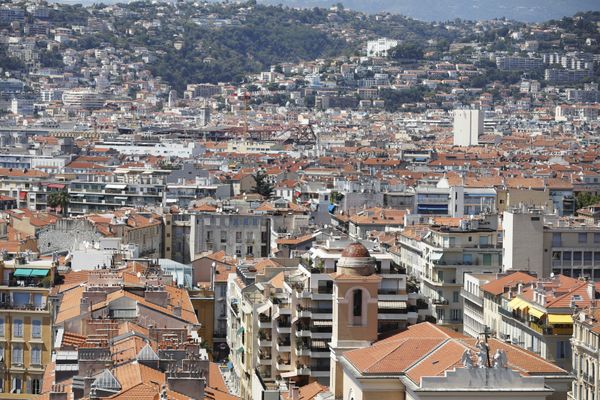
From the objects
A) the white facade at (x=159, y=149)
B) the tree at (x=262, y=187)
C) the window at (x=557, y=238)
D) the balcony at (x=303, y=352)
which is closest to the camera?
the balcony at (x=303, y=352)

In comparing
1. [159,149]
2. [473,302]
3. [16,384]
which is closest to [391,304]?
[16,384]

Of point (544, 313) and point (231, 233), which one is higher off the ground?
point (544, 313)

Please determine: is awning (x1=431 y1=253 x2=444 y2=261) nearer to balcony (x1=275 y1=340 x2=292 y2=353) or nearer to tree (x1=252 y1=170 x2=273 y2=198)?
balcony (x1=275 y1=340 x2=292 y2=353)

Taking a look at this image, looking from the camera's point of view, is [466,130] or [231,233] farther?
[466,130]

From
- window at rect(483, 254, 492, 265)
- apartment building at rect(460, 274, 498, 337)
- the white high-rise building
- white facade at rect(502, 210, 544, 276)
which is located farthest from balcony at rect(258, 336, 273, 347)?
the white high-rise building

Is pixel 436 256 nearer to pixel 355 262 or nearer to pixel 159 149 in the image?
pixel 355 262

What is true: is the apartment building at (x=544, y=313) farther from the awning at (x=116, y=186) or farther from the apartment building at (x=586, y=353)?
the awning at (x=116, y=186)

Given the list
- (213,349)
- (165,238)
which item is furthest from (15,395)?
(165,238)

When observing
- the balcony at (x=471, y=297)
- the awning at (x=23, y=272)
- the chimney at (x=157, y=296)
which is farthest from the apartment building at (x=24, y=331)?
the balcony at (x=471, y=297)
